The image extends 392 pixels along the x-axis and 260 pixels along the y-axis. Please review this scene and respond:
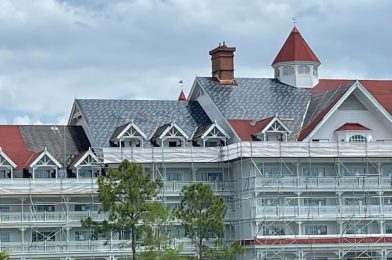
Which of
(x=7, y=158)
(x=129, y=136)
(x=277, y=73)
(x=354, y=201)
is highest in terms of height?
(x=277, y=73)

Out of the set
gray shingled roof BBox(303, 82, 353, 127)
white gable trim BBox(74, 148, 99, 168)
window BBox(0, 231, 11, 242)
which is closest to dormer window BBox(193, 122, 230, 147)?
gray shingled roof BBox(303, 82, 353, 127)

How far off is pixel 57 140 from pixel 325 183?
60.4 feet

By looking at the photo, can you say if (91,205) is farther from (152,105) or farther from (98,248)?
(152,105)

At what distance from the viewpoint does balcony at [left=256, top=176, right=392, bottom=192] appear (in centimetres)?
8500

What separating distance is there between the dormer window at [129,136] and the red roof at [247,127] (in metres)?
6.30

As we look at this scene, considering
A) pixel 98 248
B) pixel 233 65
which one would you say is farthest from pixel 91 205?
pixel 233 65

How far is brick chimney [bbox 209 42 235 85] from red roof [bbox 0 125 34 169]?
49.6 feet

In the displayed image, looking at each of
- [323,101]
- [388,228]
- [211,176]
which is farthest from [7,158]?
[388,228]

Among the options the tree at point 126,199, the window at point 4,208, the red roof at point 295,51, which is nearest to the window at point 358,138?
the red roof at point 295,51

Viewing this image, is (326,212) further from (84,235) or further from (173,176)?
(84,235)

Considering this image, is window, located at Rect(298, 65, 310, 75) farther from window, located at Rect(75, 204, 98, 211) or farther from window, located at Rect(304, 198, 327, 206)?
window, located at Rect(75, 204, 98, 211)

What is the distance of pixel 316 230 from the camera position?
86.9 m

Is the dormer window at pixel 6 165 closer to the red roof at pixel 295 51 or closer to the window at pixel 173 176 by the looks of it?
the window at pixel 173 176

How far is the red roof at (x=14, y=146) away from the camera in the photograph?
8550 centimetres
